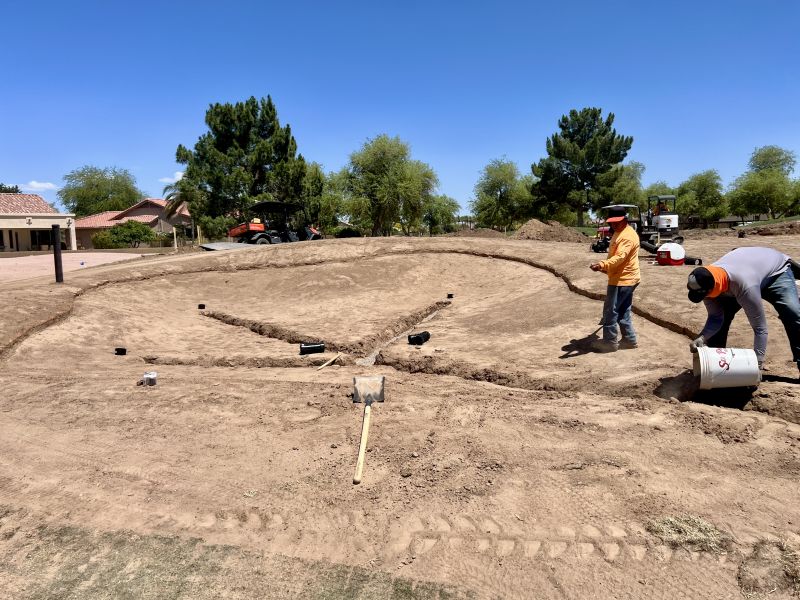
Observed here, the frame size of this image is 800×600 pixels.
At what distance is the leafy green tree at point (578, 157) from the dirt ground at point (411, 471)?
38.8 metres

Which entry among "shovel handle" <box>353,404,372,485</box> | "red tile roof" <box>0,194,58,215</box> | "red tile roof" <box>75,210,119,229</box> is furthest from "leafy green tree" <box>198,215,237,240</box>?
"shovel handle" <box>353,404,372,485</box>

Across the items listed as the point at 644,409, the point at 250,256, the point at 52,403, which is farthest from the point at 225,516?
the point at 250,256

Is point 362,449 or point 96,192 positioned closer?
point 362,449

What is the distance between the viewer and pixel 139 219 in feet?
170

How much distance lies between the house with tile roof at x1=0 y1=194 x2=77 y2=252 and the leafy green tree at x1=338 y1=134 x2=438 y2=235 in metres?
20.7

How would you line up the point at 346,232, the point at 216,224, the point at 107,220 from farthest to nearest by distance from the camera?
1. the point at 107,220
2. the point at 346,232
3. the point at 216,224

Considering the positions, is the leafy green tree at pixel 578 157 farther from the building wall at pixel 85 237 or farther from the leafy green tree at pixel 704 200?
the building wall at pixel 85 237

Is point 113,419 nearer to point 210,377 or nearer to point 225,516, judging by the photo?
point 210,377

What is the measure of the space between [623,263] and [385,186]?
37.4 meters

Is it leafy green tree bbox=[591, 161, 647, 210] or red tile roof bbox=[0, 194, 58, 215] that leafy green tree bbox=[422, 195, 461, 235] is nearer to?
leafy green tree bbox=[591, 161, 647, 210]

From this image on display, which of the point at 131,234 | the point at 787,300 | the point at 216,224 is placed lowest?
the point at 787,300

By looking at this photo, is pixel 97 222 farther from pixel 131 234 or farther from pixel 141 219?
pixel 131 234

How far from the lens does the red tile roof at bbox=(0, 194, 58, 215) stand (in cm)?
3859

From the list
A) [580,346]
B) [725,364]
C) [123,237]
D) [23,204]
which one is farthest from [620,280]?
[23,204]
